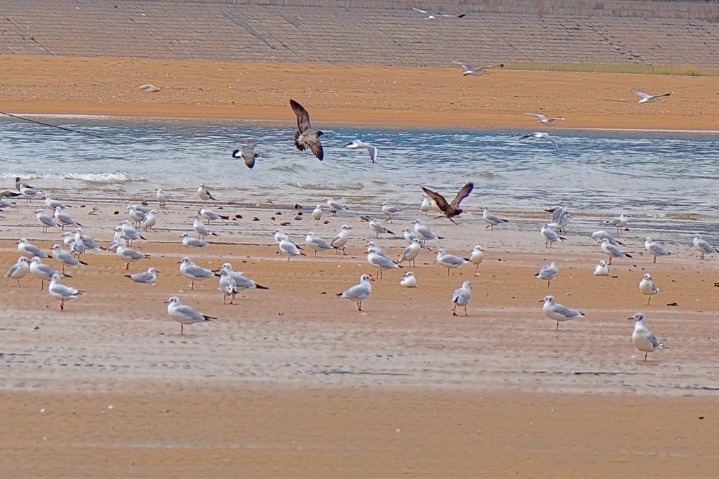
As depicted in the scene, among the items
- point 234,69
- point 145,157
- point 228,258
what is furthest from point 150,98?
point 228,258

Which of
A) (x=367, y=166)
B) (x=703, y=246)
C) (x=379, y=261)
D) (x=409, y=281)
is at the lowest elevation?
(x=409, y=281)

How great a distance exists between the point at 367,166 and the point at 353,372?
596 inches

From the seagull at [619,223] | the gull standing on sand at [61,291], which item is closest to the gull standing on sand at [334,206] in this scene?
the seagull at [619,223]

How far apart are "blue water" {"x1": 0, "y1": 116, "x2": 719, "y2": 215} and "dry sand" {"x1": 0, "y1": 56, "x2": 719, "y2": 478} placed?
5307 millimetres

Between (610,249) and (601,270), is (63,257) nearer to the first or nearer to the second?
(601,270)

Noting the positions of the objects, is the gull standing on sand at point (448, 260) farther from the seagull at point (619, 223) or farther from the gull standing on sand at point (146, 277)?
the seagull at point (619, 223)

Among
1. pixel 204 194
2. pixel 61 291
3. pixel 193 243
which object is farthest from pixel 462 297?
pixel 204 194

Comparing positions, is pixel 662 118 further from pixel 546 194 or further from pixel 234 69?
pixel 546 194

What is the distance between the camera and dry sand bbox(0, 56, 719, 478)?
23.4ft

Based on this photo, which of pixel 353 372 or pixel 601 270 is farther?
pixel 601 270

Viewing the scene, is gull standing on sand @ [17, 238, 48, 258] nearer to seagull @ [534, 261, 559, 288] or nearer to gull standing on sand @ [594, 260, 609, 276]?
seagull @ [534, 261, 559, 288]

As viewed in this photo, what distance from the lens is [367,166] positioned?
23609 mm

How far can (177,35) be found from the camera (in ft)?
160

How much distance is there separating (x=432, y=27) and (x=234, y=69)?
1361cm
